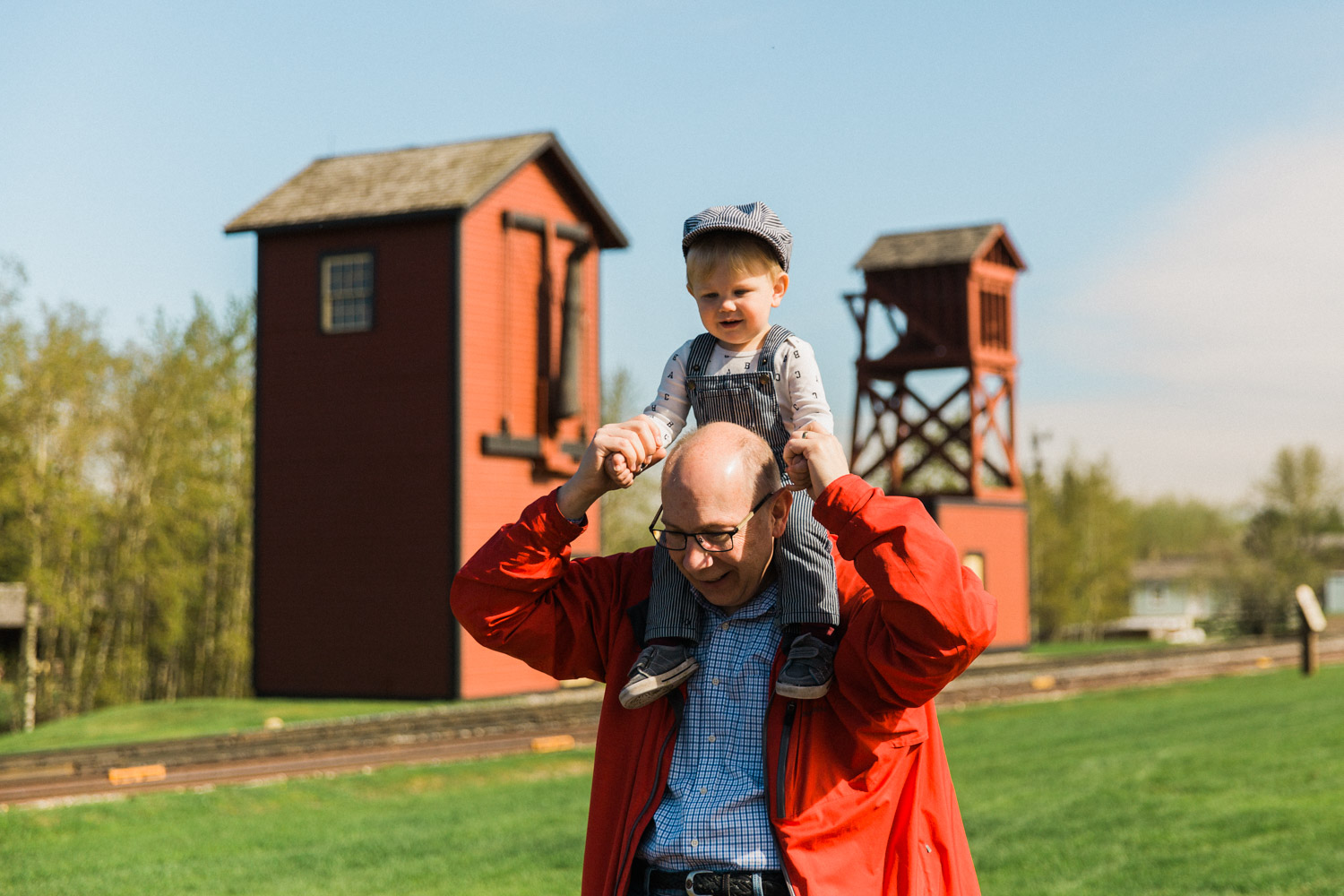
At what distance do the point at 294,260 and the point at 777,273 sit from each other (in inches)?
918

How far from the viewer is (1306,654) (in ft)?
79.8

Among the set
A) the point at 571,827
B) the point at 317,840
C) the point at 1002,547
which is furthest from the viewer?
the point at 1002,547

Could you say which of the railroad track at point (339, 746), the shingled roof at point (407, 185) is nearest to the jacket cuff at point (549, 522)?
the railroad track at point (339, 746)

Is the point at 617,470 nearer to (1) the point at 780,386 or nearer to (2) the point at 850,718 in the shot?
(1) the point at 780,386

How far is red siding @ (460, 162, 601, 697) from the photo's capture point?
78.7ft

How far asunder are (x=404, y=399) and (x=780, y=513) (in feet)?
71.6

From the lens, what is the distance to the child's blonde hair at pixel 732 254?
11.2 ft

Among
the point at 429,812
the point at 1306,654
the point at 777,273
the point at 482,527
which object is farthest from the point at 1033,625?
the point at 777,273

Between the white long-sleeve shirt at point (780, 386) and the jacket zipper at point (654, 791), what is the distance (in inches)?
24.5

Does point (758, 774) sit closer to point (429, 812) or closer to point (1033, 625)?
point (429, 812)

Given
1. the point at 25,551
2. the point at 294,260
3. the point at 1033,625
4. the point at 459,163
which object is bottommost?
the point at 1033,625

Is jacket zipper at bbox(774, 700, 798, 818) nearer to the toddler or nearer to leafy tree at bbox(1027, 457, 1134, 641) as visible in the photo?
the toddler

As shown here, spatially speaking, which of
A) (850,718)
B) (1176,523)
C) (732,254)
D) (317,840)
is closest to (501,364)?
(317,840)

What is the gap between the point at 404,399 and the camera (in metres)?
24.5
